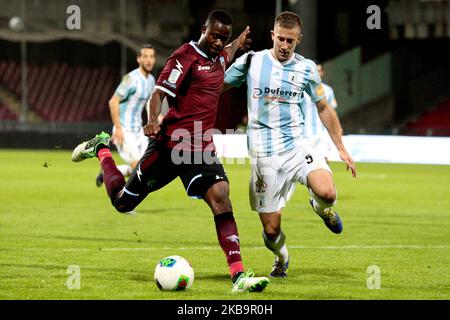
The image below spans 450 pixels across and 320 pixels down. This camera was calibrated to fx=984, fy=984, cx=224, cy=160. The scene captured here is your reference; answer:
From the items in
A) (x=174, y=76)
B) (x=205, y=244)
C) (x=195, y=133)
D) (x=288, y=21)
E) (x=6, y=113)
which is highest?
(x=288, y=21)

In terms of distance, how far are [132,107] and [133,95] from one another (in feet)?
0.64

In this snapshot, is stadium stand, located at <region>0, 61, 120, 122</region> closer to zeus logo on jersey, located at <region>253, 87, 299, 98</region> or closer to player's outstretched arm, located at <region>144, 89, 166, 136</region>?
zeus logo on jersey, located at <region>253, 87, 299, 98</region>

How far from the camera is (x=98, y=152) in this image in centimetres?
824

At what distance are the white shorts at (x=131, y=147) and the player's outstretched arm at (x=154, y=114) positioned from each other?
6.65 meters

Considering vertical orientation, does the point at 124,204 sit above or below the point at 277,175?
below

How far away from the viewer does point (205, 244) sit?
9820mm

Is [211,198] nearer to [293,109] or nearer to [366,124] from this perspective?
[293,109]

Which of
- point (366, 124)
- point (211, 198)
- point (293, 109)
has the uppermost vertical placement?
point (293, 109)

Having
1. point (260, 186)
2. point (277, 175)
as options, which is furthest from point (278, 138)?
point (260, 186)

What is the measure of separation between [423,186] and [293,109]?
10775 millimetres

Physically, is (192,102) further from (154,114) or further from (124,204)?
(124,204)

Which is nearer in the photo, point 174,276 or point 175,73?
point 174,276

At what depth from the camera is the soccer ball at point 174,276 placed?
688cm
